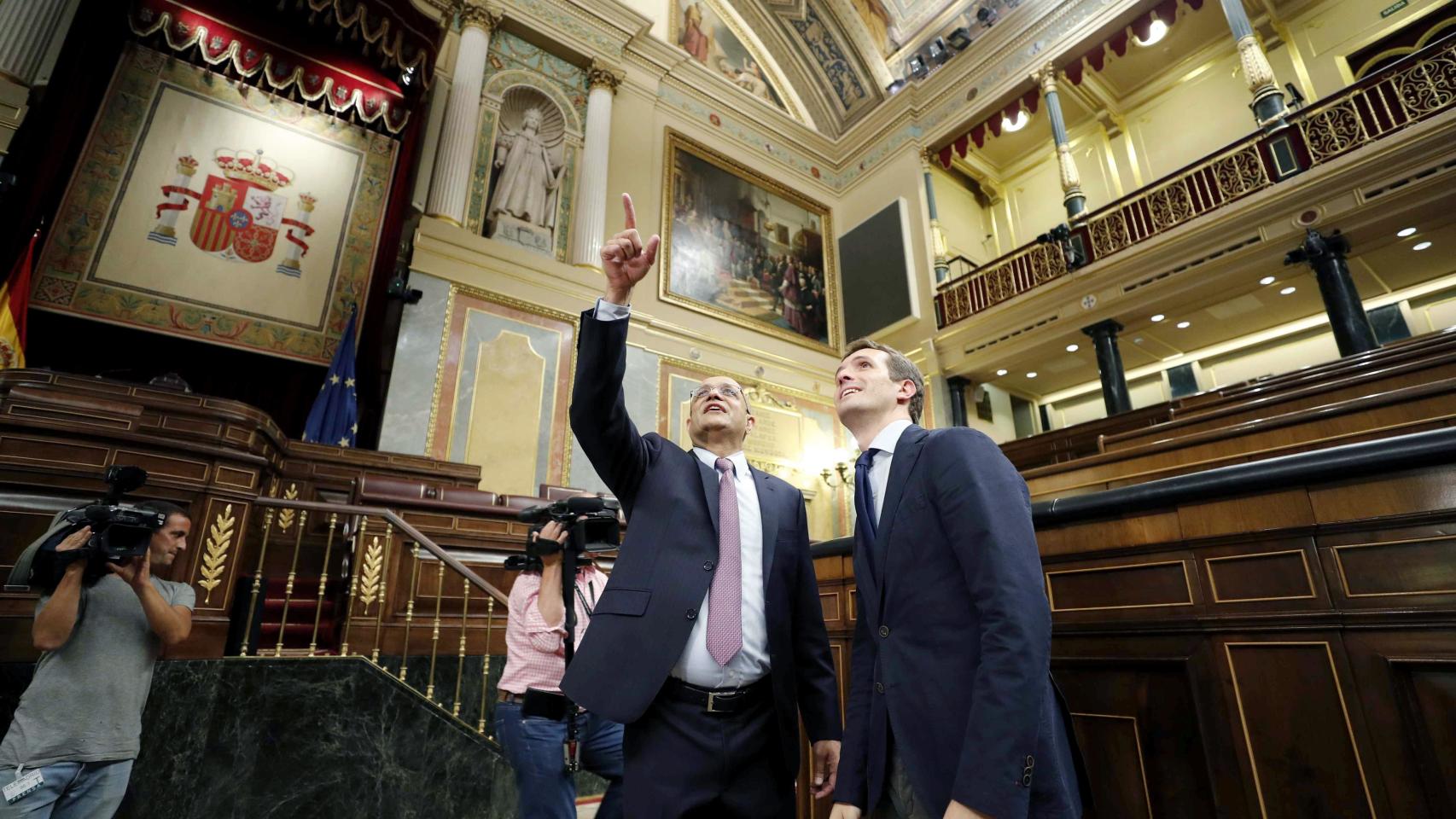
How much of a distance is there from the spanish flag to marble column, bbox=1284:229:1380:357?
1117 centimetres

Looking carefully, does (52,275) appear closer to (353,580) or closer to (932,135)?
(353,580)

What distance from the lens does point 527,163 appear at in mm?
8305

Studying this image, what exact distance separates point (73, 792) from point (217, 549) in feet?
4.86

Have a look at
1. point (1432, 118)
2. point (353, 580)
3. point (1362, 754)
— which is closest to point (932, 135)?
point (1432, 118)

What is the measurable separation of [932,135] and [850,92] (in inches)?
89.4

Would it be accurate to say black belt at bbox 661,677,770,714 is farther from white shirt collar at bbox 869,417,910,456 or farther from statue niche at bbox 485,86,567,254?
statue niche at bbox 485,86,567,254

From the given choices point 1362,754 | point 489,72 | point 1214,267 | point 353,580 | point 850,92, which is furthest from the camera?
point 850,92

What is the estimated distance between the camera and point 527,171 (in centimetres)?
827

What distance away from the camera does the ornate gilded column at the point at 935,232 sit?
9.74m

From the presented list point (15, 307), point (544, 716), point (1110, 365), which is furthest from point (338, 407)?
point (1110, 365)

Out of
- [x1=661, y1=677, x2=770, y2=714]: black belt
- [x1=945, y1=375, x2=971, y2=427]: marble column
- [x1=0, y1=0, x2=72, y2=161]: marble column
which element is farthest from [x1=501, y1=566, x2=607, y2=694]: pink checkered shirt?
[x1=945, y1=375, x2=971, y2=427]: marble column

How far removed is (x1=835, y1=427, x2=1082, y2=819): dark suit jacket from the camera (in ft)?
2.94

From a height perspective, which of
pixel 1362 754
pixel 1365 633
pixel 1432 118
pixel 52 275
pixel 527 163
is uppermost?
pixel 527 163

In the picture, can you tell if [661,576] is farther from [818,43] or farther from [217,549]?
[818,43]
